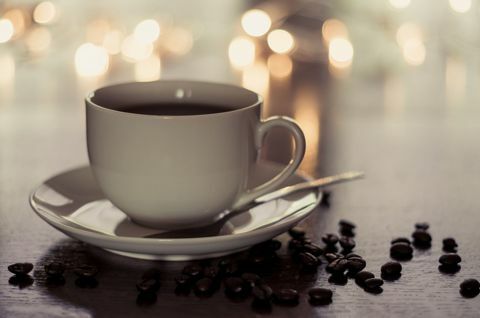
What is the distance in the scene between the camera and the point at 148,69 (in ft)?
6.27

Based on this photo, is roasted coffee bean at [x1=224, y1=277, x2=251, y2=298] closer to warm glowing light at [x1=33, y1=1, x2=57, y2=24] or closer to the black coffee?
the black coffee

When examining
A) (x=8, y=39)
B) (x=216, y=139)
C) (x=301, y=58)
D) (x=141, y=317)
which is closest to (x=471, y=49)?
(x=301, y=58)

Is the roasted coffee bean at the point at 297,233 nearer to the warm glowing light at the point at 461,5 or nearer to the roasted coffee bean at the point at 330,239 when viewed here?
the roasted coffee bean at the point at 330,239

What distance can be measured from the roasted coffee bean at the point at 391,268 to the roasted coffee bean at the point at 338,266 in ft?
0.13

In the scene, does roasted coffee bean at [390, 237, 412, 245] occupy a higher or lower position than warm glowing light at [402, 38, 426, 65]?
lower

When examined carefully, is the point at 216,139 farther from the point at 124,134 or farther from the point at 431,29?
the point at 431,29

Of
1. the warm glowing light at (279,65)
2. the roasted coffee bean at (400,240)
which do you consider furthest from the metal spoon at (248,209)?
the warm glowing light at (279,65)

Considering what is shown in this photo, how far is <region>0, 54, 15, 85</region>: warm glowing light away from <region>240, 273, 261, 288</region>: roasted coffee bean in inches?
44.2

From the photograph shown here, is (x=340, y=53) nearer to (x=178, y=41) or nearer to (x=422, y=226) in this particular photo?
(x=178, y=41)

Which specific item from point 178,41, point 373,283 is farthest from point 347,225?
point 178,41

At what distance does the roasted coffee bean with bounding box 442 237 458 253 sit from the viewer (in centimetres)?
83

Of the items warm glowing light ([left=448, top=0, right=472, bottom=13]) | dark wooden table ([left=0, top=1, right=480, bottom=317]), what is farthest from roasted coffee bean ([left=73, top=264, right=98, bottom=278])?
warm glowing light ([left=448, top=0, right=472, bottom=13])

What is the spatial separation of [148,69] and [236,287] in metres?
1.28

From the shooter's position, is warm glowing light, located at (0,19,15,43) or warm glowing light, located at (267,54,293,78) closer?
warm glowing light, located at (267,54,293,78)
